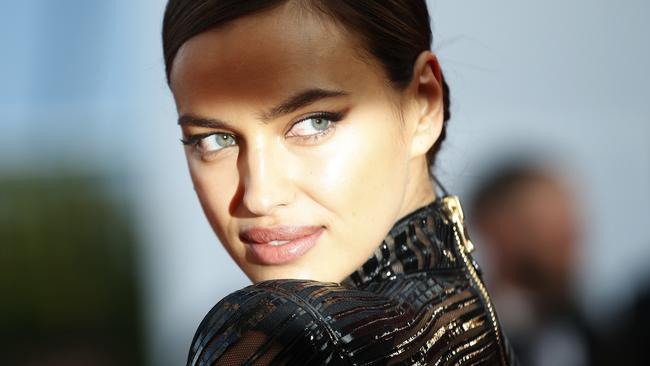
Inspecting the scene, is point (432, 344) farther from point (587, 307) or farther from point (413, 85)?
point (587, 307)

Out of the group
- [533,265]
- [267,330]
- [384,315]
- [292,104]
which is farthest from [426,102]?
[533,265]

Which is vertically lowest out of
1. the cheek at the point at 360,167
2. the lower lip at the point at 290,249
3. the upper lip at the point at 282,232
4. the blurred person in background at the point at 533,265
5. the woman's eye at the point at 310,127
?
the blurred person in background at the point at 533,265

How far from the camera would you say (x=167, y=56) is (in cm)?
161

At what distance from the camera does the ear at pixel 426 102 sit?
5.27 feet

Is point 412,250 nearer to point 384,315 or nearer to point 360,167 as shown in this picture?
point 360,167

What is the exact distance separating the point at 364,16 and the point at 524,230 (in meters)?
2.20

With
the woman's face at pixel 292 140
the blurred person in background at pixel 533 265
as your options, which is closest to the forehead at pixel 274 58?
the woman's face at pixel 292 140

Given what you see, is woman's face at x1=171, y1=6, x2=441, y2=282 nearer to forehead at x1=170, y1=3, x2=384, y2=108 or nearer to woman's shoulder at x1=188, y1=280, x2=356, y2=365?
forehead at x1=170, y1=3, x2=384, y2=108

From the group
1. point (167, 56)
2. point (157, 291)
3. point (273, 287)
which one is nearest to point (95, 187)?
point (157, 291)

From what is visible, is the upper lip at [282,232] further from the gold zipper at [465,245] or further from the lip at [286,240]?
the gold zipper at [465,245]

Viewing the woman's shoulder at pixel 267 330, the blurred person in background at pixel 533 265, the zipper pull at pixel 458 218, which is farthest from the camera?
the blurred person in background at pixel 533 265

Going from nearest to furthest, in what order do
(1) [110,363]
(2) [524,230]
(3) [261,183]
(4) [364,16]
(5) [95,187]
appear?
(3) [261,183] → (4) [364,16] → (2) [524,230] → (1) [110,363] → (5) [95,187]

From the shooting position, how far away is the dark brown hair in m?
1.47

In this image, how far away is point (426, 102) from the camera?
1.64 m
